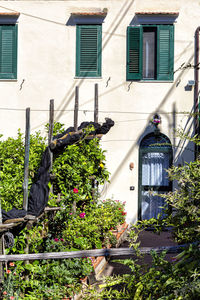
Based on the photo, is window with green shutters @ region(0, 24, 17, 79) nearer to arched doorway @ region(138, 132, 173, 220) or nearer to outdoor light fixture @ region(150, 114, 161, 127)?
outdoor light fixture @ region(150, 114, 161, 127)

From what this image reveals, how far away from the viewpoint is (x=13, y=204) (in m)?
6.00

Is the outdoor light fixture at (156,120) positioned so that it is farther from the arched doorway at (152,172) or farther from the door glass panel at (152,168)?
the door glass panel at (152,168)

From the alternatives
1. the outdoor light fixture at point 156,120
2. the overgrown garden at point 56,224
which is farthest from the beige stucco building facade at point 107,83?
the overgrown garden at point 56,224

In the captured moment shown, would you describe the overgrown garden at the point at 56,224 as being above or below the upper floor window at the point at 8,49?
below

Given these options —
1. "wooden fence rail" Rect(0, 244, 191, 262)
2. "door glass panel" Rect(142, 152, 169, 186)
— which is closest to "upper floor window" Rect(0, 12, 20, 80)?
"door glass panel" Rect(142, 152, 169, 186)

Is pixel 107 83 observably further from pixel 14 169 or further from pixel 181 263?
pixel 181 263

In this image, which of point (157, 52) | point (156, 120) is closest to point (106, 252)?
point (156, 120)

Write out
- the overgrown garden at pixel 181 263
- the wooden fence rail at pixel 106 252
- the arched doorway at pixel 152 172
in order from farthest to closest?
the arched doorway at pixel 152 172 < the wooden fence rail at pixel 106 252 < the overgrown garden at pixel 181 263

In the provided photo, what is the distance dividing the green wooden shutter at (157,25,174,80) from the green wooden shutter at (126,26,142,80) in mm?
517

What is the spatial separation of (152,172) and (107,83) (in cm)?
274

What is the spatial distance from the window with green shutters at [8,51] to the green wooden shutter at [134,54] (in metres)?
3.10

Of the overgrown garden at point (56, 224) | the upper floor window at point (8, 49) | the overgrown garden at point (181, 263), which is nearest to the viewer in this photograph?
the overgrown garden at point (181, 263)

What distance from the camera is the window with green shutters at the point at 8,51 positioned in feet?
39.5

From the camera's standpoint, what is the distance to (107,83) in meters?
12.0
